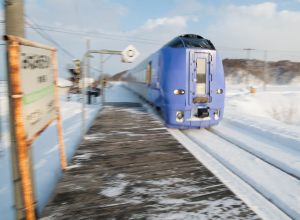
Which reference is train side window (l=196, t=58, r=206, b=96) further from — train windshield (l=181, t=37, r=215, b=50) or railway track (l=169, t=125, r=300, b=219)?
railway track (l=169, t=125, r=300, b=219)

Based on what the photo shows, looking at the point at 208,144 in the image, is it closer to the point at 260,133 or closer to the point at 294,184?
the point at 260,133

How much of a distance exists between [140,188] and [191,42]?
6.41m

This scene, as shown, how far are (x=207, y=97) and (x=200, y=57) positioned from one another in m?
1.39

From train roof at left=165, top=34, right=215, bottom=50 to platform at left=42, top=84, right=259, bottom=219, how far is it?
390cm

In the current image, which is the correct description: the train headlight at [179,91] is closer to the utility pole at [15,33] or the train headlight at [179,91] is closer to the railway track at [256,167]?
the railway track at [256,167]

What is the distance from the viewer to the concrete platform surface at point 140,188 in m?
3.56

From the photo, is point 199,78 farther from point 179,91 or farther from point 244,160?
point 244,160

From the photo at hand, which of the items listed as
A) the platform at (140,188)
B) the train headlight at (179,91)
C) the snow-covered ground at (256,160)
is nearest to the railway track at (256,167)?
the snow-covered ground at (256,160)

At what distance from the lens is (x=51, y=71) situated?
4.32m

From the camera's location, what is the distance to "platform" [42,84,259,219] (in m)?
3.56

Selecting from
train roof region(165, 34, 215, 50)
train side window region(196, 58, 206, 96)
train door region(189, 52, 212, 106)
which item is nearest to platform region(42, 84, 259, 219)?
train door region(189, 52, 212, 106)

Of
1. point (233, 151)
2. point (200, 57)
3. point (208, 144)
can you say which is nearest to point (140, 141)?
point (208, 144)

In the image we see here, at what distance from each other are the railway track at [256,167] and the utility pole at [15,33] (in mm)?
2995

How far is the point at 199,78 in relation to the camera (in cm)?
918
